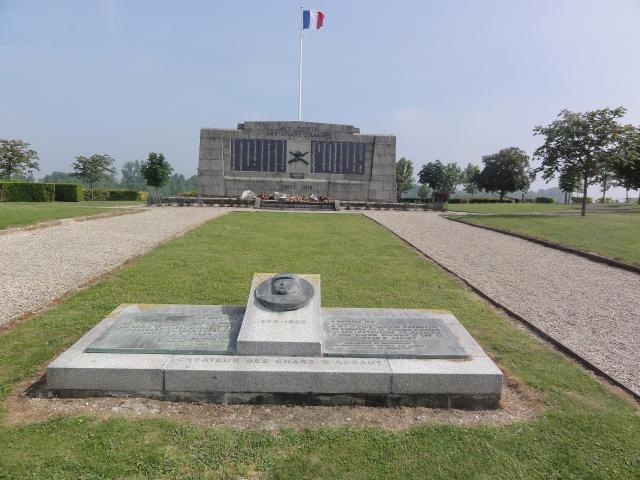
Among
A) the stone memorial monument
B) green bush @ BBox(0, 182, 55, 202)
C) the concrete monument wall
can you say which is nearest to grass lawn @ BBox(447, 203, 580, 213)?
the concrete monument wall

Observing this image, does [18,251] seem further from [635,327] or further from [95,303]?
[635,327]

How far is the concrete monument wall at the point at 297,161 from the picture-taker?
32.5 m

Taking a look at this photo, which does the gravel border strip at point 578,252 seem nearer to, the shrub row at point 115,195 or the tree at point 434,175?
the shrub row at point 115,195

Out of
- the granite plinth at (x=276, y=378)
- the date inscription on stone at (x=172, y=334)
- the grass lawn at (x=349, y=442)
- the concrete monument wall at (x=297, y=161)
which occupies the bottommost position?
the grass lawn at (x=349, y=442)

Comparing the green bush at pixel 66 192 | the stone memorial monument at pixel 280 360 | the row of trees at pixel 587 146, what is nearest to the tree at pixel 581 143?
the row of trees at pixel 587 146

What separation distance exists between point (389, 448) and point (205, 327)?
2528mm

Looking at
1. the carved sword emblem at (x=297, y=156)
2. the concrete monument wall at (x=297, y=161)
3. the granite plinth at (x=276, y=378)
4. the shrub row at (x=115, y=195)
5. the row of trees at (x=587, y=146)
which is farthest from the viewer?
the shrub row at (x=115, y=195)

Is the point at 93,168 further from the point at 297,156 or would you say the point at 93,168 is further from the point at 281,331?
the point at 281,331

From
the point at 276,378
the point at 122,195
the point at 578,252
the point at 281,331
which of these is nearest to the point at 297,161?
the point at 578,252

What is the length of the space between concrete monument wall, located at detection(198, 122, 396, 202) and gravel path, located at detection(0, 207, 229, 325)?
15.4 metres

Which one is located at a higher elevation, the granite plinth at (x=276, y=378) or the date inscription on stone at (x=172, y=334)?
the date inscription on stone at (x=172, y=334)

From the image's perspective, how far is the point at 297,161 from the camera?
3269cm

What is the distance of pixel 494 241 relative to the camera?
50.5ft

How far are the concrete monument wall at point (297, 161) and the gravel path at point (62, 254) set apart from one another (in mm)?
15396
